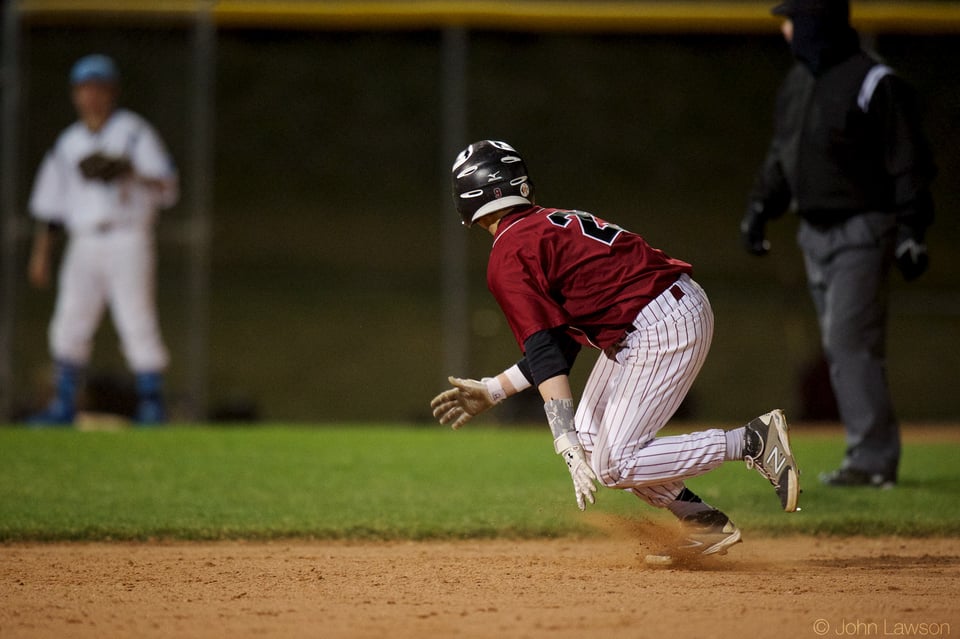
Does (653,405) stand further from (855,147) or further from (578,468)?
(855,147)

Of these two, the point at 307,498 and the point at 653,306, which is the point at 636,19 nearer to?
the point at 307,498

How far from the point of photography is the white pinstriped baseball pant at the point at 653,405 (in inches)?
166

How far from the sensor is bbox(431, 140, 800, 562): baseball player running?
4.18m

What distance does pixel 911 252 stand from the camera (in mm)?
5965

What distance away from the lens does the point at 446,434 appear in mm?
9430

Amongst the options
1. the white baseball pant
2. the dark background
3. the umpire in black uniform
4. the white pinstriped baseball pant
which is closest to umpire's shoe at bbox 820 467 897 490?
the umpire in black uniform

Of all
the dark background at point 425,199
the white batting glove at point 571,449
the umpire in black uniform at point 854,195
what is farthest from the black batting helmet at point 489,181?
the dark background at point 425,199

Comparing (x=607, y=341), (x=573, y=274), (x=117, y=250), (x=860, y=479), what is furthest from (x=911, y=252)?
(x=117, y=250)

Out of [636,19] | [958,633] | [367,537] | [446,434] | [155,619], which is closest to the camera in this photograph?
[958,633]

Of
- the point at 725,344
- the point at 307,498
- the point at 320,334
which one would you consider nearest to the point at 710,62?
the point at 725,344

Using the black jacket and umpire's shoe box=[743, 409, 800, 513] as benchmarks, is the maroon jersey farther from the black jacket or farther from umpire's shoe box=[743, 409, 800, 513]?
the black jacket

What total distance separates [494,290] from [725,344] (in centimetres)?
1183

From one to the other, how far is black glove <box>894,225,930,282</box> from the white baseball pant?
577cm

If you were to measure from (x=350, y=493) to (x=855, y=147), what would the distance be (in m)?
3.26
